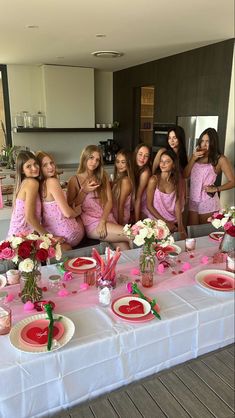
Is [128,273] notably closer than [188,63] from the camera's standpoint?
Yes

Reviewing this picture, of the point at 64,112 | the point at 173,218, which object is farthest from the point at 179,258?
the point at 64,112

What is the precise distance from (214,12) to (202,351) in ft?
8.83

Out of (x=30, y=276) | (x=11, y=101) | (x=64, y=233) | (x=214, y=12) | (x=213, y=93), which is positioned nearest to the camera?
(x=30, y=276)

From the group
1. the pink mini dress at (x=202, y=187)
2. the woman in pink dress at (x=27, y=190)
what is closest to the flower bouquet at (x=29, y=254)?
the woman in pink dress at (x=27, y=190)

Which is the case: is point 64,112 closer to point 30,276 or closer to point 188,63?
point 188,63

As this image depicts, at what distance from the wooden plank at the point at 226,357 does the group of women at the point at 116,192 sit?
110cm

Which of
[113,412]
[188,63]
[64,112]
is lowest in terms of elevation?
[113,412]

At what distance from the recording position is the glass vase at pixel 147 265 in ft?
5.54

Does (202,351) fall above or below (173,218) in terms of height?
below

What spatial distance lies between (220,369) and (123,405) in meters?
0.53

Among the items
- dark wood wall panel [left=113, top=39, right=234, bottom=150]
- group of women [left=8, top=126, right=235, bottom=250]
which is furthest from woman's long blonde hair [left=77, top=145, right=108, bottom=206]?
dark wood wall panel [left=113, top=39, right=234, bottom=150]

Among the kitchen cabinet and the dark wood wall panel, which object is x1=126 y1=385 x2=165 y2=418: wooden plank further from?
the kitchen cabinet

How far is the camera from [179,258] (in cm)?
205

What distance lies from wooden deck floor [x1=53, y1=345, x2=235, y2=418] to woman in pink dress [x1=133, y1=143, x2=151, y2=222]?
5.09 feet
